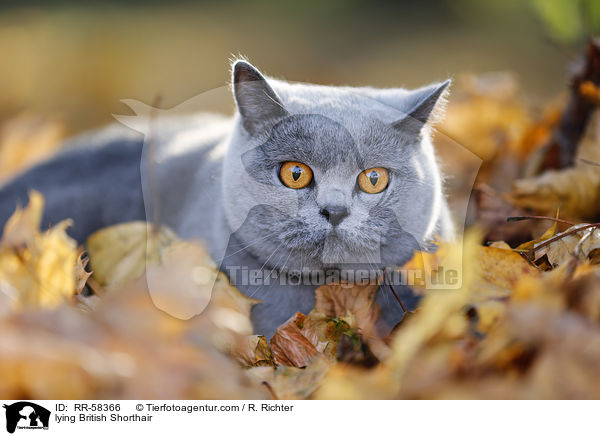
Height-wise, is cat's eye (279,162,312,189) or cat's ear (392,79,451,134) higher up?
cat's ear (392,79,451,134)

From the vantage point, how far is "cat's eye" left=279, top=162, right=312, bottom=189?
112 centimetres

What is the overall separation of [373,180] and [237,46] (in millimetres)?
2491

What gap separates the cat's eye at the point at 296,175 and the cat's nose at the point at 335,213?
8 cm

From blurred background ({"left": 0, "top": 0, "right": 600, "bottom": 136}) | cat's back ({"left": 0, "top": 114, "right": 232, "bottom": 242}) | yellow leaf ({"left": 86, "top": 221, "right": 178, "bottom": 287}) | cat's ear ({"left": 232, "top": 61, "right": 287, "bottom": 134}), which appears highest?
blurred background ({"left": 0, "top": 0, "right": 600, "bottom": 136})

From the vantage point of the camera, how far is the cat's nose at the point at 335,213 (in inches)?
42.1

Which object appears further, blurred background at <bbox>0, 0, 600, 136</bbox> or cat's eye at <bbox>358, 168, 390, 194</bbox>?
blurred background at <bbox>0, 0, 600, 136</bbox>

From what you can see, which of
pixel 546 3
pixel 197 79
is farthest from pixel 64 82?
pixel 546 3

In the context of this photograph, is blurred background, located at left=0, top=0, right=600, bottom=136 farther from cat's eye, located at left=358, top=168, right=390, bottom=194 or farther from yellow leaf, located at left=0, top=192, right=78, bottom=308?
yellow leaf, located at left=0, top=192, right=78, bottom=308

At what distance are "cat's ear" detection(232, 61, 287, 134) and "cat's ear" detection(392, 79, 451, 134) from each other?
263 millimetres

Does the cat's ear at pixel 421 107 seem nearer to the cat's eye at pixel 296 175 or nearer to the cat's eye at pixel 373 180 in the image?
the cat's eye at pixel 373 180

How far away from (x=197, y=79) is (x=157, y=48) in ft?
2.35

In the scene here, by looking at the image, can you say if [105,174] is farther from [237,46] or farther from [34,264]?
[237,46]

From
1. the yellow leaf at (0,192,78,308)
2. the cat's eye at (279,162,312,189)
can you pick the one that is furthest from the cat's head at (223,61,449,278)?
the yellow leaf at (0,192,78,308)
